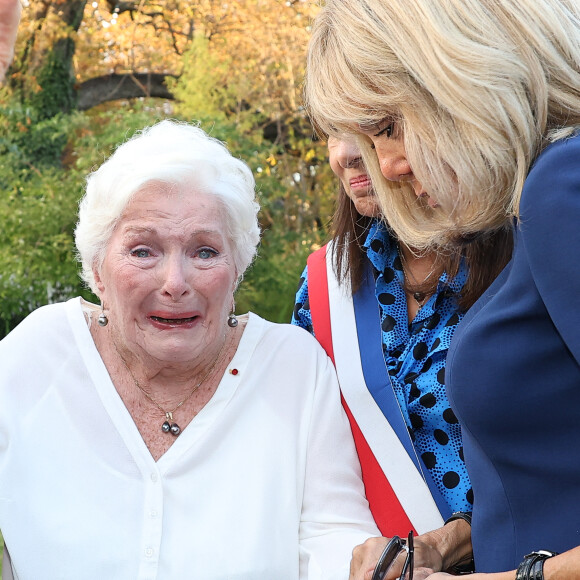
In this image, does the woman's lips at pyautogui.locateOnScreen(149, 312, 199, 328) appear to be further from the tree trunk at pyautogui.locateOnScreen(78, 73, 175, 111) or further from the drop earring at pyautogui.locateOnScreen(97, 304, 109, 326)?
the tree trunk at pyautogui.locateOnScreen(78, 73, 175, 111)

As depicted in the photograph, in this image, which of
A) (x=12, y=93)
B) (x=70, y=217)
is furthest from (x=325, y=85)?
(x=12, y=93)

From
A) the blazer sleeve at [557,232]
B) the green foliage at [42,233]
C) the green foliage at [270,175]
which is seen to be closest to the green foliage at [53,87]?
the green foliage at [270,175]

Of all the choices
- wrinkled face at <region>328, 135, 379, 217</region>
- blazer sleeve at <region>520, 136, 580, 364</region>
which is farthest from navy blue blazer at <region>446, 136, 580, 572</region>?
wrinkled face at <region>328, 135, 379, 217</region>

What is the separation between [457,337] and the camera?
74.0 inches

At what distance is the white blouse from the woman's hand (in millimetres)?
145

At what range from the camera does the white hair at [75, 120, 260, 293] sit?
8.41ft

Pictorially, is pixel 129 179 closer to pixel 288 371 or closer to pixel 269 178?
pixel 288 371

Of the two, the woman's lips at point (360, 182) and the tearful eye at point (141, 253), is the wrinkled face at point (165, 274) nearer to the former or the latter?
the tearful eye at point (141, 253)

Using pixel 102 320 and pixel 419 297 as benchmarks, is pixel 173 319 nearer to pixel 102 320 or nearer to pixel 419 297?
pixel 102 320

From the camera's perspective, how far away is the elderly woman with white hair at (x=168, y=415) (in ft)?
7.94

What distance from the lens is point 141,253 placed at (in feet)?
8.43

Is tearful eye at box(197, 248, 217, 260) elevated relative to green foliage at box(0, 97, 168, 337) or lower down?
lower down

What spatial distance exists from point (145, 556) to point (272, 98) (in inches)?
382

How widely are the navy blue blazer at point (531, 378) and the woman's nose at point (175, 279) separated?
3.12 feet
